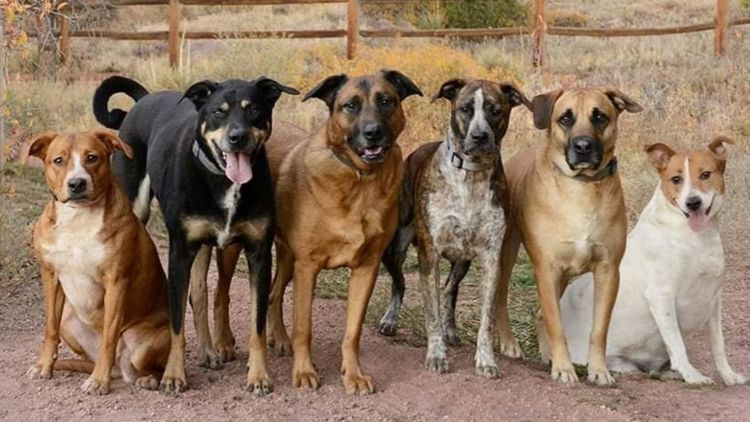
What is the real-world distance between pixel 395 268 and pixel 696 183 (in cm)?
193

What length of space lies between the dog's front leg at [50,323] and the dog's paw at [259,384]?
1.09m

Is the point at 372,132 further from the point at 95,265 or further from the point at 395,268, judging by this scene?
the point at 95,265

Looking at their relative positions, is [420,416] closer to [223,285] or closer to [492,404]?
[492,404]

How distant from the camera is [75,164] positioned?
5902 mm

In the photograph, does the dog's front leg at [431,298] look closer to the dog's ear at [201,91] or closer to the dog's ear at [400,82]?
the dog's ear at [400,82]

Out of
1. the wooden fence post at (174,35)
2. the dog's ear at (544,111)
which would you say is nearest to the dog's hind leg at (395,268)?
the dog's ear at (544,111)

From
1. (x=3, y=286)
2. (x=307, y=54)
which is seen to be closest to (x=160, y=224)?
(x=3, y=286)

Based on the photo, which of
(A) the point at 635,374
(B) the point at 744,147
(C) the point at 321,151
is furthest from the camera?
(B) the point at 744,147

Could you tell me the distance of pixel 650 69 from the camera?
19406 millimetres

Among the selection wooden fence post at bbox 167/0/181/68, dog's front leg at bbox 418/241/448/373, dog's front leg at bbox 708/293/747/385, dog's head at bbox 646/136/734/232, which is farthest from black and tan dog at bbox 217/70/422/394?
wooden fence post at bbox 167/0/181/68

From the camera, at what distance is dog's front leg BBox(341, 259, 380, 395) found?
6.27 meters

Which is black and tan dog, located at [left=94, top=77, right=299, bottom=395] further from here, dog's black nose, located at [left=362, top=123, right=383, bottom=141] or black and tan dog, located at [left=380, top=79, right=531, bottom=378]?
black and tan dog, located at [left=380, top=79, right=531, bottom=378]

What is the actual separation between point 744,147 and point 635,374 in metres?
7.20

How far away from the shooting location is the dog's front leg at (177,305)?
6.09 m
